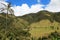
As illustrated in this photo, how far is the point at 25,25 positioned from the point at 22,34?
0.79 meters

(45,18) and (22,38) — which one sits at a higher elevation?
(45,18)

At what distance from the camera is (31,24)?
694 inches

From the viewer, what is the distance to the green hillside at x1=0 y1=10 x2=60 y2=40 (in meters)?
16.4

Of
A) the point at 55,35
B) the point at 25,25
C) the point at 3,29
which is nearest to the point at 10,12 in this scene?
the point at 3,29

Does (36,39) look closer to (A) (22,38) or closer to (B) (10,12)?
(A) (22,38)

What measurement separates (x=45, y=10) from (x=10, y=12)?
10.3ft

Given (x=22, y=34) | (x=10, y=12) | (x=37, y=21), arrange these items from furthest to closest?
1. (x=37, y=21)
2. (x=22, y=34)
3. (x=10, y=12)

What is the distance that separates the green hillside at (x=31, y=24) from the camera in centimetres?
1636

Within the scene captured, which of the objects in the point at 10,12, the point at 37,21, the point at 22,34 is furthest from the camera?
the point at 37,21

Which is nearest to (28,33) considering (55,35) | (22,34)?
(22,34)

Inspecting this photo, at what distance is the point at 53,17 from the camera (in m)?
18.1

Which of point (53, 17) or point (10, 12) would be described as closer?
point (10, 12)

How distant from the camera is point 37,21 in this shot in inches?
698

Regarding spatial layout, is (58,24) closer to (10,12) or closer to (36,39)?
(36,39)
